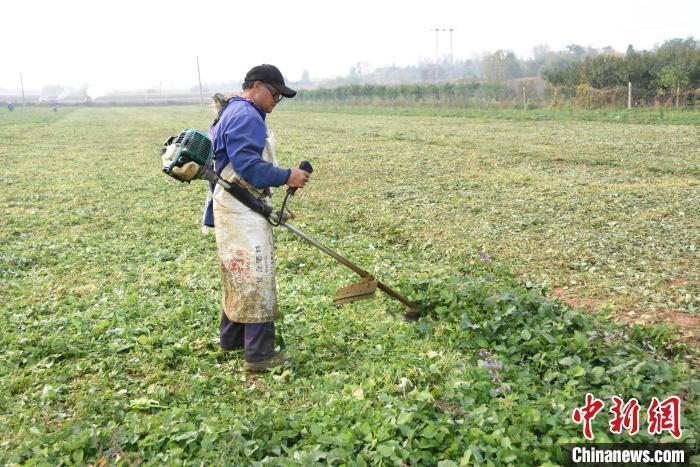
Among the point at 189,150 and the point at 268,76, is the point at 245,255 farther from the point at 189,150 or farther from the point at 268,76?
the point at 268,76

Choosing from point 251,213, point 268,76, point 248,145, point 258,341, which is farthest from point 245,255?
point 268,76

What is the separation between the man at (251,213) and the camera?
430cm

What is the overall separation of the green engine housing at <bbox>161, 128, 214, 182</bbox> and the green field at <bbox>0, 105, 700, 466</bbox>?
5.08 ft

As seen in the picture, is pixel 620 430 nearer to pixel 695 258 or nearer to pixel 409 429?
pixel 409 429

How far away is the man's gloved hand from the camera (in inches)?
167

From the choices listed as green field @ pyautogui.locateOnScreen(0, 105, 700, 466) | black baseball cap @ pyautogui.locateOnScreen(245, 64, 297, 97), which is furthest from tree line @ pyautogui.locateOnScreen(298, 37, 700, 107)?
black baseball cap @ pyautogui.locateOnScreen(245, 64, 297, 97)

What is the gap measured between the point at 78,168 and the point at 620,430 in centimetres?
1613

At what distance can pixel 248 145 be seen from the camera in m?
4.27

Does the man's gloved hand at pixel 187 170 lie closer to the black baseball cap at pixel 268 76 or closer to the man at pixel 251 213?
the man at pixel 251 213

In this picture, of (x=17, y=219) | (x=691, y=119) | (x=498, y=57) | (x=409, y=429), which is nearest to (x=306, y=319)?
(x=409, y=429)

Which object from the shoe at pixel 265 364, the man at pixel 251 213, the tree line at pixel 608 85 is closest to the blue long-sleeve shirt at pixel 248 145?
the man at pixel 251 213

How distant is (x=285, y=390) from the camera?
4.34m

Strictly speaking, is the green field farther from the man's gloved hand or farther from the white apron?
the man's gloved hand

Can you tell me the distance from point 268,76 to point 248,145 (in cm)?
58
